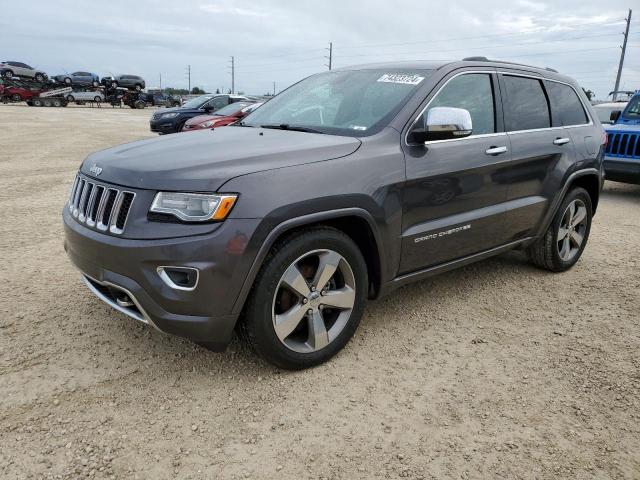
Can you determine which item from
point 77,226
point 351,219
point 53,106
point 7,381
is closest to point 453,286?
point 351,219

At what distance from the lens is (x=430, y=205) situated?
3.36m

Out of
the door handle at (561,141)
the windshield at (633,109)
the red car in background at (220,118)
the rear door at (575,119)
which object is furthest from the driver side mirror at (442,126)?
the red car in background at (220,118)

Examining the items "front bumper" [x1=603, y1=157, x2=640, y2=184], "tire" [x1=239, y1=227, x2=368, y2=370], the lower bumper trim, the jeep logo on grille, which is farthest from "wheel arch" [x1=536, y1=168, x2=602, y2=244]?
"front bumper" [x1=603, y1=157, x2=640, y2=184]

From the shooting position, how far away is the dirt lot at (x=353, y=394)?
2.36 m

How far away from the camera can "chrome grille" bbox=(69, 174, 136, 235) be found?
105 inches

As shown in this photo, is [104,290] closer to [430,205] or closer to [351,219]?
[351,219]

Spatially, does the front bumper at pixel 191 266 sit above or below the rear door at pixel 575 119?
below

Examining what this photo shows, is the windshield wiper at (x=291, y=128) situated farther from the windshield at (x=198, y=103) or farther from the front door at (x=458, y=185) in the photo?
the windshield at (x=198, y=103)

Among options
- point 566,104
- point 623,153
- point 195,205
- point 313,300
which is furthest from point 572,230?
point 623,153

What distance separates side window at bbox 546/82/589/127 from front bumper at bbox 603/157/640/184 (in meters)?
4.36

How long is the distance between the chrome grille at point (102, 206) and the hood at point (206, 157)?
6cm

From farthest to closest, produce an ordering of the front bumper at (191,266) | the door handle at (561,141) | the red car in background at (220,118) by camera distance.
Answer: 1. the red car in background at (220,118)
2. the door handle at (561,141)
3. the front bumper at (191,266)

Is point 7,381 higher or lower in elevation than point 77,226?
lower

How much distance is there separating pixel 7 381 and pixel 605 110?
41.9 ft
